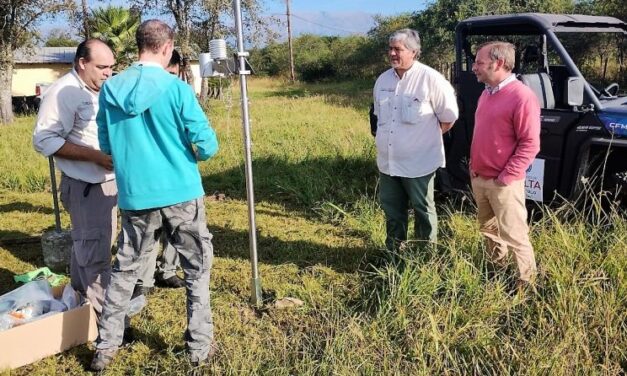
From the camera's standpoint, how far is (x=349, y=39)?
3581 cm

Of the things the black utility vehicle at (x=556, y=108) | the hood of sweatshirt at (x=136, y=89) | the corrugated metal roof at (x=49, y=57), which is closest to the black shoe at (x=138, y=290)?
the hood of sweatshirt at (x=136, y=89)

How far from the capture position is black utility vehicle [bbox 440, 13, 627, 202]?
12.4 ft

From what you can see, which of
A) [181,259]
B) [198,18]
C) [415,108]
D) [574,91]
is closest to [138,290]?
[181,259]

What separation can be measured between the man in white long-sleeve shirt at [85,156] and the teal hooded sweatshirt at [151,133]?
1.47 ft

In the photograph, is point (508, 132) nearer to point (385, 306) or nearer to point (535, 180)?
point (535, 180)

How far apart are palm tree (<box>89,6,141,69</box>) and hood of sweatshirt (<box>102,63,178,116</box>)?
16.8m

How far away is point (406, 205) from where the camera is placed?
3.96 m

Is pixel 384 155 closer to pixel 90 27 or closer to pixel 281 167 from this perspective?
pixel 281 167

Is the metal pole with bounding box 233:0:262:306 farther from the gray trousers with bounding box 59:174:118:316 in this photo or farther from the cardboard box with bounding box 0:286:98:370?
the cardboard box with bounding box 0:286:98:370

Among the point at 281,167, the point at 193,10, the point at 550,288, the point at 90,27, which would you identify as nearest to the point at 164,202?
the point at 550,288

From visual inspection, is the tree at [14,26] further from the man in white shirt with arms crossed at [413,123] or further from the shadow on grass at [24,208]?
the man in white shirt with arms crossed at [413,123]

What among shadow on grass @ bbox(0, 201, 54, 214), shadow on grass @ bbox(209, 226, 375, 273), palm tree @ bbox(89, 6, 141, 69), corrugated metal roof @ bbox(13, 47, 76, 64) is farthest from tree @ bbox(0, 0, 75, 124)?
shadow on grass @ bbox(209, 226, 375, 273)

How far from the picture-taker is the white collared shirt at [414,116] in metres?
3.57

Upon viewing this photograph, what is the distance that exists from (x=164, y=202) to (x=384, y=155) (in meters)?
1.70
